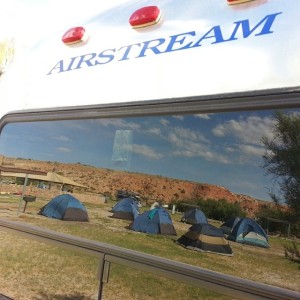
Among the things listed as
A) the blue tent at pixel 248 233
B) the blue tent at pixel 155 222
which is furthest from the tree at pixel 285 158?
the blue tent at pixel 155 222

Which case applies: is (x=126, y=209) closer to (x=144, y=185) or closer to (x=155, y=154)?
(x=144, y=185)

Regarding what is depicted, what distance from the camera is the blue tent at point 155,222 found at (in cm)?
205

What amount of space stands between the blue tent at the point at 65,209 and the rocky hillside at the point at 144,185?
11cm

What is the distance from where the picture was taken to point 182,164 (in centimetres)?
199

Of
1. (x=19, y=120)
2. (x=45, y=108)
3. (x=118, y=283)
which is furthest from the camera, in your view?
(x=19, y=120)

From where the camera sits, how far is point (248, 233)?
1793 mm

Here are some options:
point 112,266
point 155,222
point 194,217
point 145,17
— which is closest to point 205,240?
point 194,217

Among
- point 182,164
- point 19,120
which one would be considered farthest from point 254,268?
point 19,120

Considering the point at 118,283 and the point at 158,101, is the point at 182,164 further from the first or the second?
the point at 118,283

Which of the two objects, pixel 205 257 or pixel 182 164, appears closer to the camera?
pixel 205 257

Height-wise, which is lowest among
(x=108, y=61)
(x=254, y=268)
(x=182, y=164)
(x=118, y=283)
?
(x=118, y=283)

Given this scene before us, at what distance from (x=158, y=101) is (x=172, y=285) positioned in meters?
0.82

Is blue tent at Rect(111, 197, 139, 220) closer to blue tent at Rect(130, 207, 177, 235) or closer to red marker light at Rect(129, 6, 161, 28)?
blue tent at Rect(130, 207, 177, 235)

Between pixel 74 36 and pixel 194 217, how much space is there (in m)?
1.36
